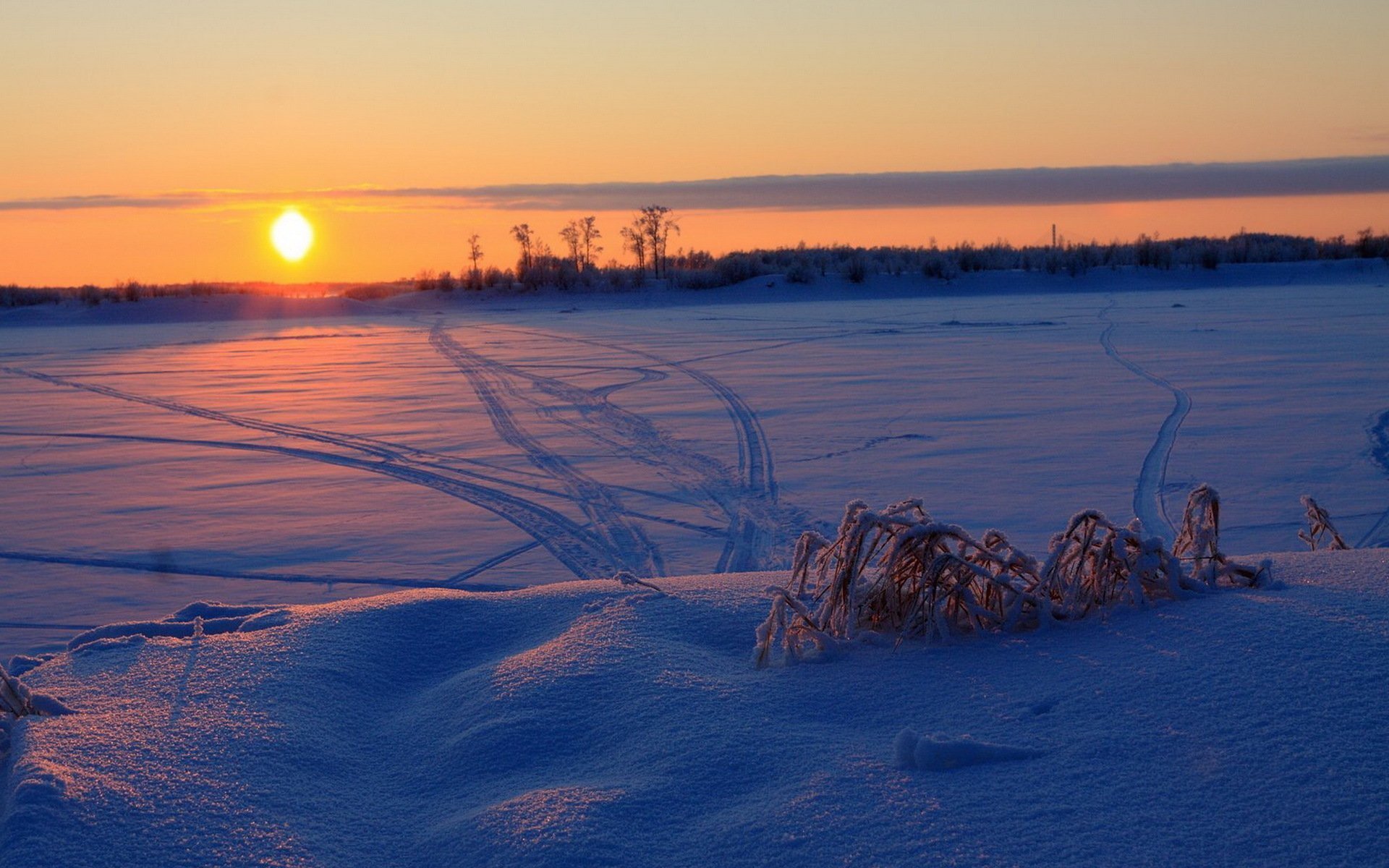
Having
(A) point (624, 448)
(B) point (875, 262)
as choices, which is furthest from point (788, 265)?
(A) point (624, 448)

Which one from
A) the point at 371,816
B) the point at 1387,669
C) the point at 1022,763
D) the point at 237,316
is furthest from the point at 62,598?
the point at 237,316

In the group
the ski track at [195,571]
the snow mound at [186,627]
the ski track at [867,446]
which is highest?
the snow mound at [186,627]

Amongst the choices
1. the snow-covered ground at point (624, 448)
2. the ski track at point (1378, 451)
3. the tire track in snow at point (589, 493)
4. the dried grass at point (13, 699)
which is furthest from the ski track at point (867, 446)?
the dried grass at point (13, 699)

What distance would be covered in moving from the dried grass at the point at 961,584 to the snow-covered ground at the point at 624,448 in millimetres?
3121

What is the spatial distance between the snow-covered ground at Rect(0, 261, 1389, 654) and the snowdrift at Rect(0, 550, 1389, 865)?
2668 mm

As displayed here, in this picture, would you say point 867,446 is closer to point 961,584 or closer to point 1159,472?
point 1159,472

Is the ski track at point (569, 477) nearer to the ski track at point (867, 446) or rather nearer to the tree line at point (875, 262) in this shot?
the ski track at point (867, 446)

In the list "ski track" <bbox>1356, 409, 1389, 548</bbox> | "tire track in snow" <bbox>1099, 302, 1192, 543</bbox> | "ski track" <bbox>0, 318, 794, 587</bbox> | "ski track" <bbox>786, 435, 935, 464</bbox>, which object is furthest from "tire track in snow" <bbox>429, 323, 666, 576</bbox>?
"ski track" <bbox>1356, 409, 1389, 548</bbox>

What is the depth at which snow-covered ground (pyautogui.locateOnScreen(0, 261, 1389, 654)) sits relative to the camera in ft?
21.0

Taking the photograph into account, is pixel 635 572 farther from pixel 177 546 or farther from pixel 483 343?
pixel 483 343

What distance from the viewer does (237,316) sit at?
3066 cm

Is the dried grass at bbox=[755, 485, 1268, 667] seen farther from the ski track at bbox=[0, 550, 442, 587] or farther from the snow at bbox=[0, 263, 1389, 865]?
the ski track at bbox=[0, 550, 442, 587]

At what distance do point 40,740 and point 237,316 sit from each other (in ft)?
100

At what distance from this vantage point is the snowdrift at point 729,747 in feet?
6.15
